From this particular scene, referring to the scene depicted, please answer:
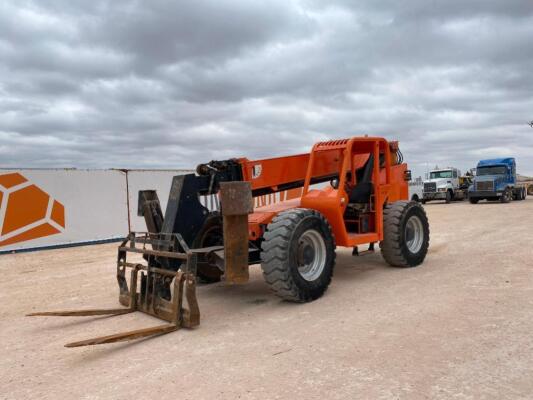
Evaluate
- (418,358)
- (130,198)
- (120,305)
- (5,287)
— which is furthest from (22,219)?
(418,358)

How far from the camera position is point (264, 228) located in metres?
6.39

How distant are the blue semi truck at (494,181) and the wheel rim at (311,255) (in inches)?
952

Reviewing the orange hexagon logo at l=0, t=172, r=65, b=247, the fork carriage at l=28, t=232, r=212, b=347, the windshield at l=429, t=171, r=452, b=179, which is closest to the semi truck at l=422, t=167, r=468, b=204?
the windshield at l=429, t=171, r=452, b=179

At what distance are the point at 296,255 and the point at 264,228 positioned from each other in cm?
82

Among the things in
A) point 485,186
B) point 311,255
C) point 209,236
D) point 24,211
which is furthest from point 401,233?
point 485,186

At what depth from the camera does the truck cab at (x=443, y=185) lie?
30277mm

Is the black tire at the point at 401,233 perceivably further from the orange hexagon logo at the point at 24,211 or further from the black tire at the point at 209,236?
the orange hexagon logo at the point at 24,211

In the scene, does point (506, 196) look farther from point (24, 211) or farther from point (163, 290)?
point (163, 290)

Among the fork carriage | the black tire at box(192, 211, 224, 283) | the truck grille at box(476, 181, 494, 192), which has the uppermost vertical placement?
the truck grille at box(476, 181, 494, 192)

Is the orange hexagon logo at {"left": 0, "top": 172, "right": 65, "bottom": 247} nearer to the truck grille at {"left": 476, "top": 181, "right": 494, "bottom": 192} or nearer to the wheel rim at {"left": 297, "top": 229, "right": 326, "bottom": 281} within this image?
the wheel rim at {"left": 297, "top": 229, "right": 326, "bottom": 281}

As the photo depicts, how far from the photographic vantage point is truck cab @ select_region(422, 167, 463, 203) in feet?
99.3

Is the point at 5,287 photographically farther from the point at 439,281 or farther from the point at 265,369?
the point at 439,281

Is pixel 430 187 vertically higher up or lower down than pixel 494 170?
lower down

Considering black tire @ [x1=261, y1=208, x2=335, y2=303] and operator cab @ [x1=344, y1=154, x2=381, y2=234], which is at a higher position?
operator cab @ [x1=344, y1=154, x2=381, y2=234]
